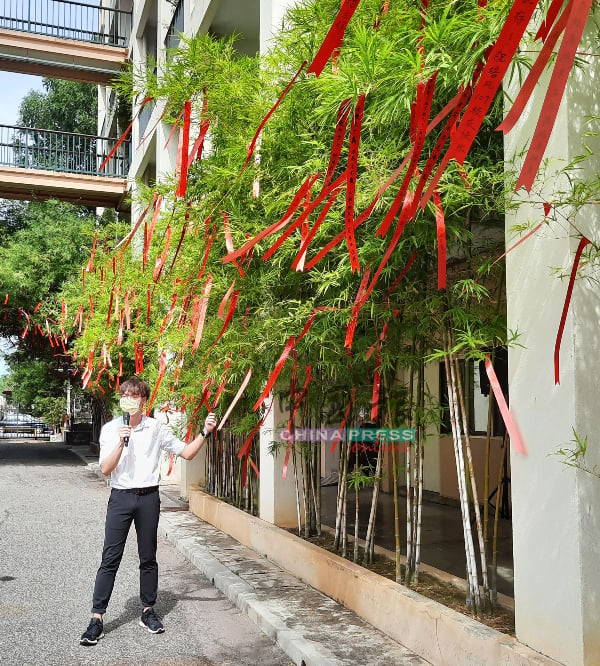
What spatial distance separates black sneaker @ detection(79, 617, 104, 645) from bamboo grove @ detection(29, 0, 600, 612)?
1691 millimetres

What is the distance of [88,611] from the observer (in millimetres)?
5652

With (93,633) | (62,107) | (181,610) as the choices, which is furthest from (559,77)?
(62,107)

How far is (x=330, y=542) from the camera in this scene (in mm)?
6863

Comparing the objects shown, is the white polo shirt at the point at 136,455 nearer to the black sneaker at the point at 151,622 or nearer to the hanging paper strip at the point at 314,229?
the black sneaker at the point at 151,622

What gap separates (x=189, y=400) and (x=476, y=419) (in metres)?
4.64

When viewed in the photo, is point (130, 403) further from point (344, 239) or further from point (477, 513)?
point (477, 513)

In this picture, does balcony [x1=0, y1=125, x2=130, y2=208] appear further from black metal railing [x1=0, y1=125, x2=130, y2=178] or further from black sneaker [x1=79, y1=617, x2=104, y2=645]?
black sneaker [x1=79, y1=617, x2=104, y2=645]

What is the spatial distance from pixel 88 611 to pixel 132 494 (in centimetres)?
133

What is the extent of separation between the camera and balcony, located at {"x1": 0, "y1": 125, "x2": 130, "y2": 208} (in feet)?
64.6

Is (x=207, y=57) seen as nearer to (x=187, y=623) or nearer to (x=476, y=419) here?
(x=187, y=623)

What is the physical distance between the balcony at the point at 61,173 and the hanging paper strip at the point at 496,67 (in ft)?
61.5

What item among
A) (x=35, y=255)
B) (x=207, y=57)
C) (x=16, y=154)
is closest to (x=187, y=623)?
(x=207, y=57)
